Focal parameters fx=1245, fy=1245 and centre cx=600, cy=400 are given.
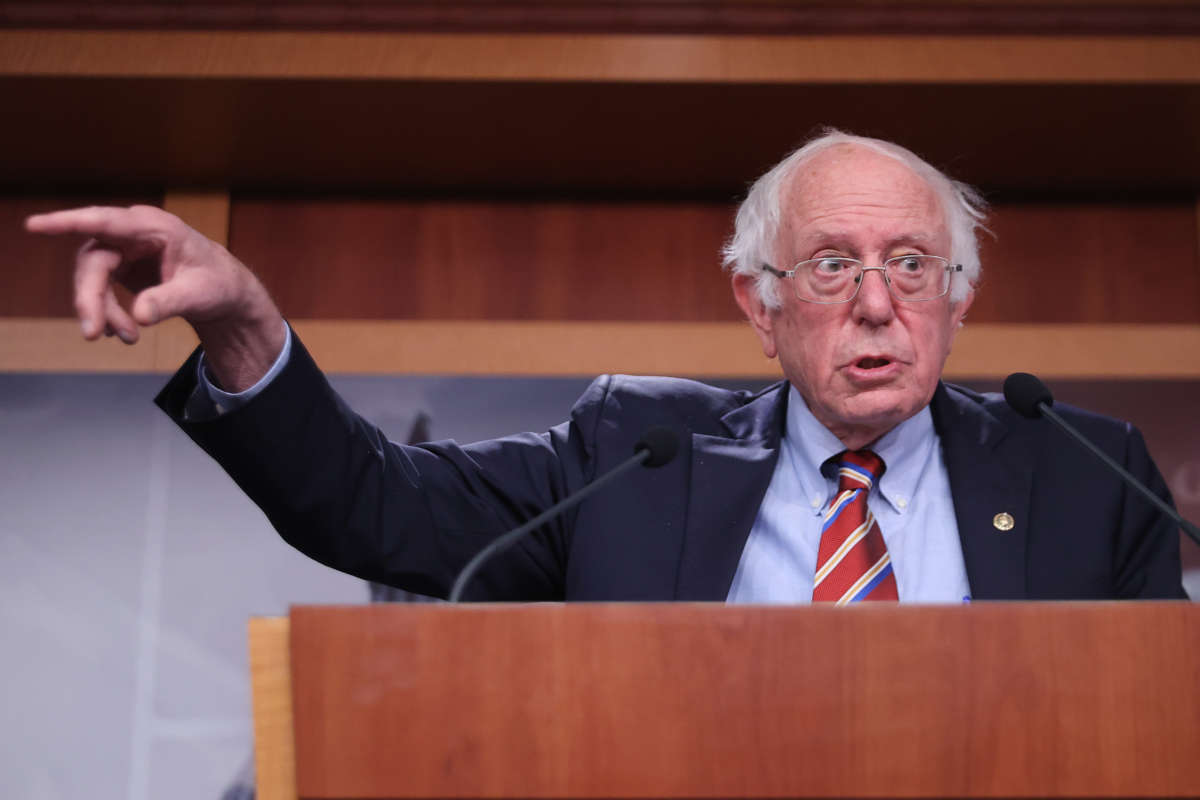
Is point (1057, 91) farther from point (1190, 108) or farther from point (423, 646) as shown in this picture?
point (423, 646)

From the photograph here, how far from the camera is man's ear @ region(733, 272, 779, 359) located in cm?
174

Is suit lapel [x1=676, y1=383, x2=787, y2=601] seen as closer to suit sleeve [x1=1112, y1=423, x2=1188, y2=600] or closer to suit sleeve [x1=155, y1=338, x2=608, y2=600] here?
suit sleeve [x1=155, y1=338, x2=608, y2=600]

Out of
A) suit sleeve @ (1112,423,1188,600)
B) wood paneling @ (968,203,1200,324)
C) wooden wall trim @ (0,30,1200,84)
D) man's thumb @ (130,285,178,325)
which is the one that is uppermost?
wooden wall trim @ (0,30,1200,84)

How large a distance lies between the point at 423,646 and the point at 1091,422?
1.07m

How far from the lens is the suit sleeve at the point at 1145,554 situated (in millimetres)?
1481

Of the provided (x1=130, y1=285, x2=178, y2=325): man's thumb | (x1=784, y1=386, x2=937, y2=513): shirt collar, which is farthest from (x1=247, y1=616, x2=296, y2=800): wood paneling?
(x1=784, y1=386, x2=937, y2=513): shirt collar

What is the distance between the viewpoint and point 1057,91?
2.53 m

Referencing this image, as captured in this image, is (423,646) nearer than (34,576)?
Yes

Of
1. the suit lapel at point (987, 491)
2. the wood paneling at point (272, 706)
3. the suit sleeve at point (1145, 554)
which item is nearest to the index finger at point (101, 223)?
the wood paneling at point (272, 706)

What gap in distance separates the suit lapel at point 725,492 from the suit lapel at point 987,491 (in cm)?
22

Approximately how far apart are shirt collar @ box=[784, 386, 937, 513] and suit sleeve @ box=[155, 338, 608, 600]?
268 mm

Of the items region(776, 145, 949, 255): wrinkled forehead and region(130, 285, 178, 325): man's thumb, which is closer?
region(130, 285, 178, 325): man's thumb

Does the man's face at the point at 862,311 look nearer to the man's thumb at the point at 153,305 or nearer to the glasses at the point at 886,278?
the glasses at the point at 886,278

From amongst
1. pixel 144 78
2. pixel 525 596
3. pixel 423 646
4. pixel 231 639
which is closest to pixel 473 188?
pixel 144 78
